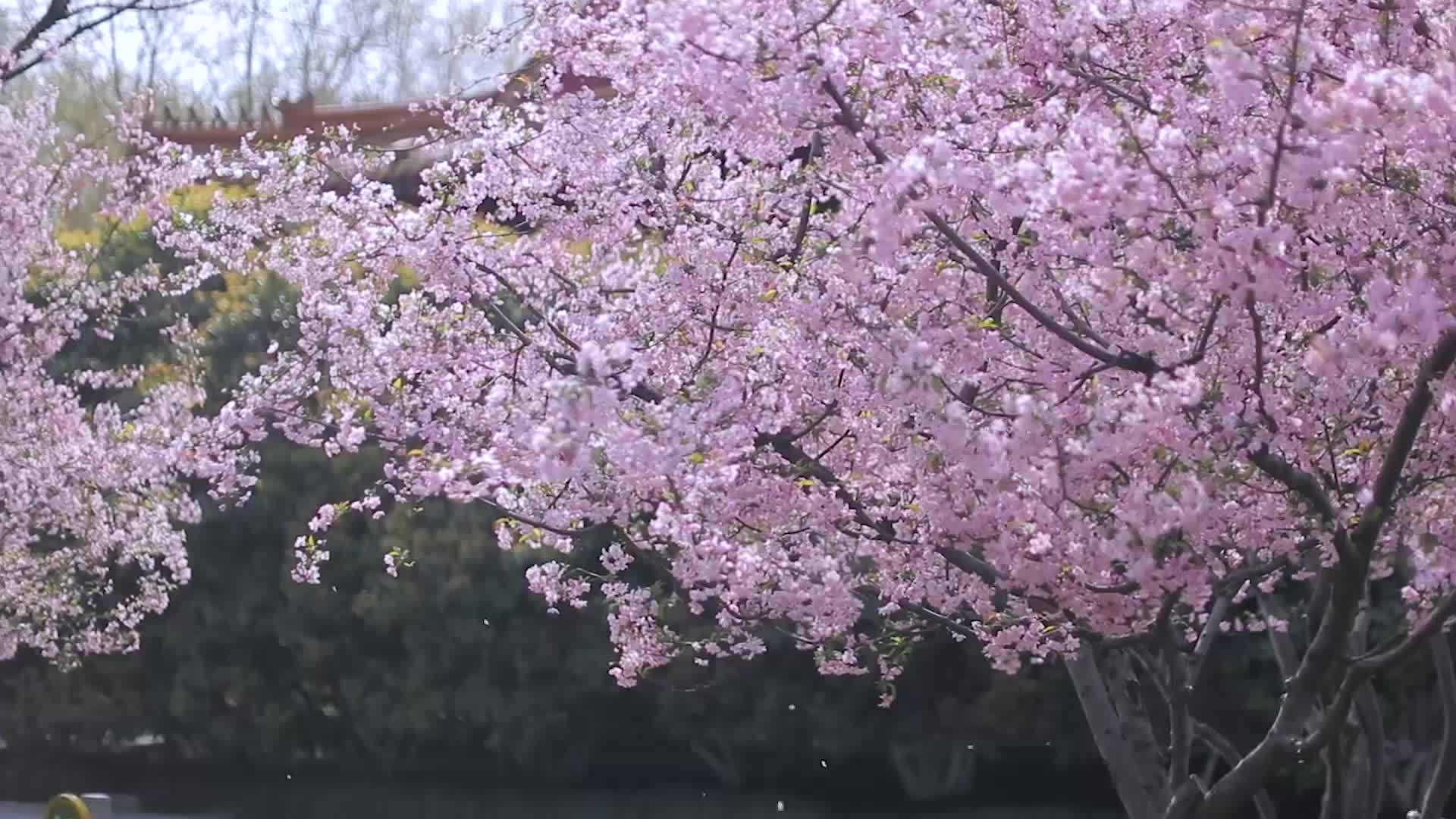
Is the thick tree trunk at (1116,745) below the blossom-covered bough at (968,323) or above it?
below

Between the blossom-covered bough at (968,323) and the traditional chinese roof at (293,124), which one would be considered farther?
the traditional chinese roof at (293,124)

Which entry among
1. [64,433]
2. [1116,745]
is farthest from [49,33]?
[1116,745]

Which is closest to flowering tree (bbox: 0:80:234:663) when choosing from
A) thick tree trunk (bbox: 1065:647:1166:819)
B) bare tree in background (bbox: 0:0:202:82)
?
bare tree in background (bbox: 0:0:202:82)

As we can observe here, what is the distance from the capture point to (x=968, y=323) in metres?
5.11

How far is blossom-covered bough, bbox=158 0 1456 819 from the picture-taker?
471 centimetres

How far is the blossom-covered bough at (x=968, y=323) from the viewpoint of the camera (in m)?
4.71

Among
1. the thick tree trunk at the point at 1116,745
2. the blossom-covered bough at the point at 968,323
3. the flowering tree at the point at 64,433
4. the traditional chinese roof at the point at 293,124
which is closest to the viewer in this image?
the blossom-covered bough at the point at 968,323

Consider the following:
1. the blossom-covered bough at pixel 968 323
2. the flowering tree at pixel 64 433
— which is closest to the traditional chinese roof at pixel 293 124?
the flowering tree at pixel 64 433

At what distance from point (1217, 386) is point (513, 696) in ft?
34.1

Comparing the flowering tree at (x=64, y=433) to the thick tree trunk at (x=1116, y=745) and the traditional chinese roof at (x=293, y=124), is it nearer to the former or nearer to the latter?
the traditional chinese roof at (x=293, y=124)

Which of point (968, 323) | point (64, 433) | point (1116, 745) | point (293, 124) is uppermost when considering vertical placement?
point (293, 124)

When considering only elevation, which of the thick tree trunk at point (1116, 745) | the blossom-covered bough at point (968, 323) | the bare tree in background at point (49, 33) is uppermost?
the bare tree in background at point (49, 33)

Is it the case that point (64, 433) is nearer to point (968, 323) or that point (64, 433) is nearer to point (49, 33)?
point (49, 33)

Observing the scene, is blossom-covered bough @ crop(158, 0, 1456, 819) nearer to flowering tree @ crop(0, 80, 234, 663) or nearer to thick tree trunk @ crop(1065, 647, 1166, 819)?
thick tree trunk @ crop(1065, 647, 1166, 819)
